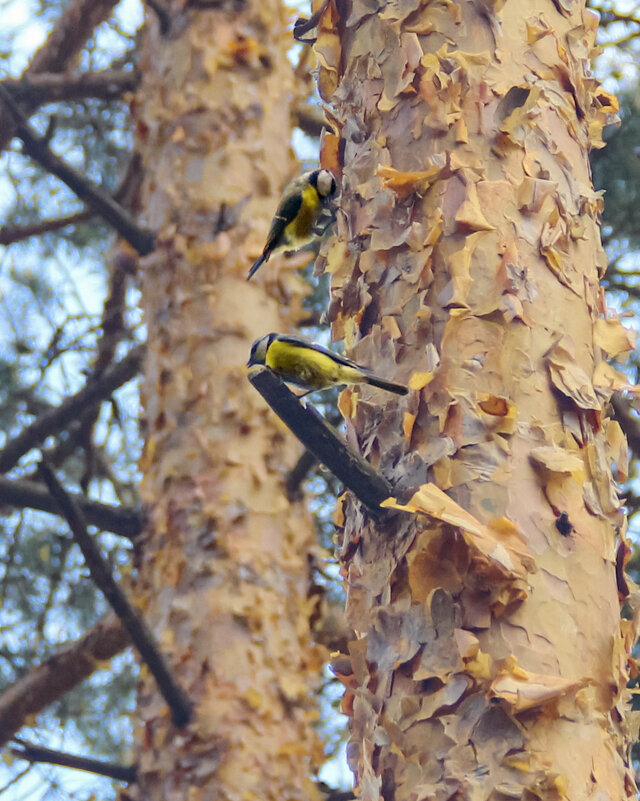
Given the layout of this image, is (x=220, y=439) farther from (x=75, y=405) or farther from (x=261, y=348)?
(x=261, y=348)

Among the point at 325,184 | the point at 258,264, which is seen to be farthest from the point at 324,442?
the point at 258,264

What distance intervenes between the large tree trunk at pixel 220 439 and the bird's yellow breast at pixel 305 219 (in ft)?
2.60

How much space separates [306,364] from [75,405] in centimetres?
181

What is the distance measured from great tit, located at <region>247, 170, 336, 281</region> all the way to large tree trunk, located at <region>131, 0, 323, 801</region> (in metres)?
0.73

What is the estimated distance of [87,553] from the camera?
178 cm

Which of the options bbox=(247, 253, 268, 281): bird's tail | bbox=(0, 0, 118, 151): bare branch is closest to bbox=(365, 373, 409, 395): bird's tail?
bbox=(247, 253, 268, 281): bird's tail

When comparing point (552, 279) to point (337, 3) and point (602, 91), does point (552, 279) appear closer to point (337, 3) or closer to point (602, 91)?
point (602, 91)

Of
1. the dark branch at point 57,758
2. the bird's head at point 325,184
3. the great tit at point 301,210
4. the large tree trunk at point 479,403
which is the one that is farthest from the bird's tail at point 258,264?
the dark branch at point 57,758

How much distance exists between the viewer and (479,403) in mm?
993

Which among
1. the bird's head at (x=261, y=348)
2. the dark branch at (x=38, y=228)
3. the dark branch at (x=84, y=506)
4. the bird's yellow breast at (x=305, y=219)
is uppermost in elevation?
the dark branch at (x=38, y=228)

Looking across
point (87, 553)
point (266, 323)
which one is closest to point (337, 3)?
point (87, 553)

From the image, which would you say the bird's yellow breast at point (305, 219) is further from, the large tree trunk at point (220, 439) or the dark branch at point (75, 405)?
the dark branch at point (75, 405)

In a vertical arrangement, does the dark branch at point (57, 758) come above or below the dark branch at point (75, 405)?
below

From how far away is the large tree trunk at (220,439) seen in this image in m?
2.02
